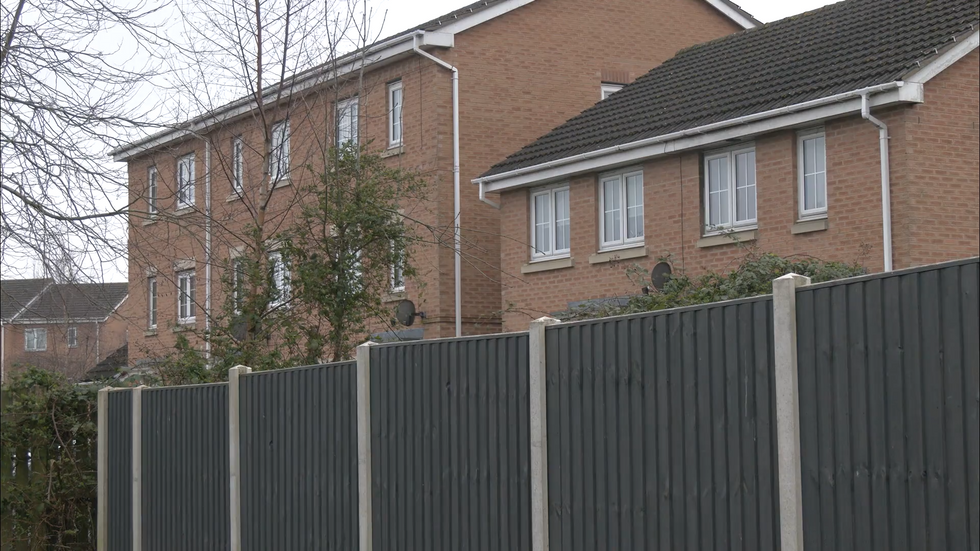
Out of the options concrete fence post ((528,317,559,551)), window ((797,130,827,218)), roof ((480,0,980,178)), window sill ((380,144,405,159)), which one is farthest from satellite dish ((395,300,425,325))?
concrete fence post ((528,317,559,551))

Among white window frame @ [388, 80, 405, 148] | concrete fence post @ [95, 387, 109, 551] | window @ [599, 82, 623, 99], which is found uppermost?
window @ [599, 82, 623, 99]

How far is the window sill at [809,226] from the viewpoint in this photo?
16.5 m

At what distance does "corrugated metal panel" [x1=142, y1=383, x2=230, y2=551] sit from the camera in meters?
10.7

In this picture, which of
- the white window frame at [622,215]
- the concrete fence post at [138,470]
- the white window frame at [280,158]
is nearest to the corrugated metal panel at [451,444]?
the concrete fence post at [138,470]

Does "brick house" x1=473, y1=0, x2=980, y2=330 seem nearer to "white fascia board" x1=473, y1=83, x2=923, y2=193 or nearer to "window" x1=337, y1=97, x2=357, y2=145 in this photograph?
"white fascia board" x1=473, y1=83, x2=923, y2=193

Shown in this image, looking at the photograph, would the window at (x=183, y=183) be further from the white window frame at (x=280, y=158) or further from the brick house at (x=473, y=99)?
the brick house at (x=473, y=99)

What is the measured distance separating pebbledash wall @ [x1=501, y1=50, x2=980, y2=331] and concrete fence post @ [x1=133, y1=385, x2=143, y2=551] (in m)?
4.93

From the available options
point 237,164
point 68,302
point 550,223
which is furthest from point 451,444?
point 550,223

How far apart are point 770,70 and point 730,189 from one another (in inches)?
87.6

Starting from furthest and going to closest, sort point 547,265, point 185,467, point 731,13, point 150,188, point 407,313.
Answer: point 731,13, point 407,313, point 547,265, point 150,188, point 185,467

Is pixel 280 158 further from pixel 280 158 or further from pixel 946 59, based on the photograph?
pixel 946 59

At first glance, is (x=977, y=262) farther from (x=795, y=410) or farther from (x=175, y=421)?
(x=175, y=421)

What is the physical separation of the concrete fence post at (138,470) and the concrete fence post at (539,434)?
20.3 feet

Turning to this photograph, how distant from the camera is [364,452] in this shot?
28.7 ft
